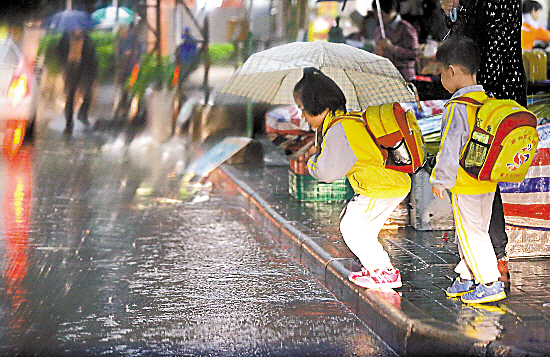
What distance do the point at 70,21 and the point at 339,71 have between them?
2658 centimetres

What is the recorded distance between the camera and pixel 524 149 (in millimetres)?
4754

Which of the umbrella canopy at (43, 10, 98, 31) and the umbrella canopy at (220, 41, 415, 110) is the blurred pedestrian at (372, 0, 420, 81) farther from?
the umbrella canopy at (43, 10, 98, 31)

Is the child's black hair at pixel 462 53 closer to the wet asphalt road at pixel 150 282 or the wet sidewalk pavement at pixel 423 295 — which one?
the wet sidewalk pavement at pixel 423 295

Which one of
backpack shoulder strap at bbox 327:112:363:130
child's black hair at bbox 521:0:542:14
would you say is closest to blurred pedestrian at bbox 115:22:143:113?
child's black hair at bbox 521:0:542:14

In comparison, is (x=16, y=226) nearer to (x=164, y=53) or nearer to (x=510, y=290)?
(x=510, y=290)

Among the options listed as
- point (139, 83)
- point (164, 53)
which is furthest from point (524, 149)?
Answer: point (164, 53)

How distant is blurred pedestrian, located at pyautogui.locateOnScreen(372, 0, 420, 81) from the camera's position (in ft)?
36.5

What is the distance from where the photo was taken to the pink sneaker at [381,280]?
5.53m

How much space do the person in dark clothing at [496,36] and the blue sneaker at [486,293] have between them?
2329 millimetres

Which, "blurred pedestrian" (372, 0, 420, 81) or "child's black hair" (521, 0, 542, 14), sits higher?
"child's black hair" (521, 0, 542, 14)

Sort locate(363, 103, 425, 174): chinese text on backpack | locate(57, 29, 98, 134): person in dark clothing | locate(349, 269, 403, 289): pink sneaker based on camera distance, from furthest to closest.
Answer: locate(57, 29, 98, 134): person in dark clothing, locate(349, 269, 403, 289): pink sneaker, locate(363, 103, 425, 174): chinese text on backpack

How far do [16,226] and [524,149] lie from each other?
5.54m

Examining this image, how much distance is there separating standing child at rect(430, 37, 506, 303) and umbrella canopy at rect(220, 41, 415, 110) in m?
0.93

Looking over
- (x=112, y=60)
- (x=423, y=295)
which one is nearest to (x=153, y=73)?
(x=112, y=60)
